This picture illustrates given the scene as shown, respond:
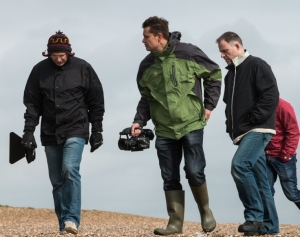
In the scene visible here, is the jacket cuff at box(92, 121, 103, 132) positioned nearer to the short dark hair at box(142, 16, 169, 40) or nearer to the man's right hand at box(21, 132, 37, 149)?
the man's right hand at box(21, 132, 37, 149)

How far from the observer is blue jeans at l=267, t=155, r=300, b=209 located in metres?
11.0

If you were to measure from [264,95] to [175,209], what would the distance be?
171cm

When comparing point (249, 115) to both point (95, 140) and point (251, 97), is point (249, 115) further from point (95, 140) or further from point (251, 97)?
point (95, 140)

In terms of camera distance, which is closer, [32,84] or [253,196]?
[253,196]

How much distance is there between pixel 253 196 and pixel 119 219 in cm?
1213

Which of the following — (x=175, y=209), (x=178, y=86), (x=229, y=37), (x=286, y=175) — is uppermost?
(x=229, y=37)

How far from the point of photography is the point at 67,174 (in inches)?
350

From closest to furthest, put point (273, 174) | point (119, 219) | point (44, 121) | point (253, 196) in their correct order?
point (253, 196)
point (44, 121)
point (273, 174)
point (119, 219)

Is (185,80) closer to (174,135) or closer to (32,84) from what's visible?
(174,135)

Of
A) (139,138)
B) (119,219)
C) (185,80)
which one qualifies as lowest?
(119,219)

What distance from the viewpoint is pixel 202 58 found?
8.17 m

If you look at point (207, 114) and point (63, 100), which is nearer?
point (207, 114)

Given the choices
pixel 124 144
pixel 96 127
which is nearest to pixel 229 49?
pixel 124 144

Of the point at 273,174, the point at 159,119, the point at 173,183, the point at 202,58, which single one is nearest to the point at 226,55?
the point at 202,58
